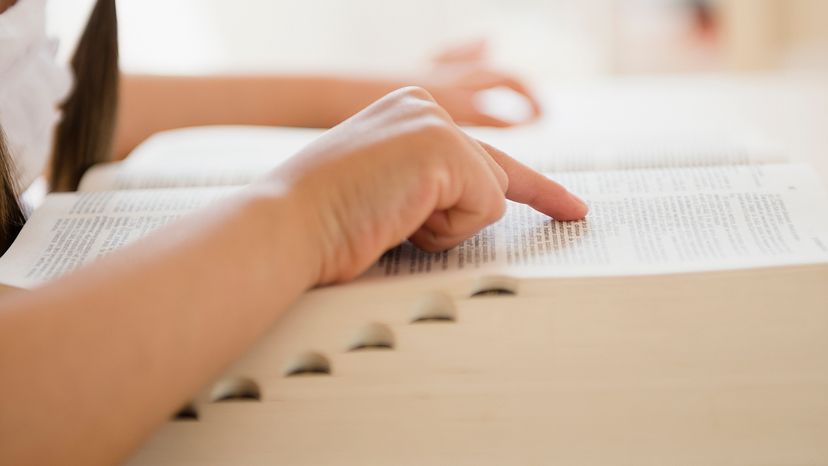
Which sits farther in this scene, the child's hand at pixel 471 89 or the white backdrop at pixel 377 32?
the white backdrop at pixel 377 32

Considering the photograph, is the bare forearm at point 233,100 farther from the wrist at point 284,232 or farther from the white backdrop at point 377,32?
the white backdrop at point 377,32

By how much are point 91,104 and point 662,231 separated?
0.55 m

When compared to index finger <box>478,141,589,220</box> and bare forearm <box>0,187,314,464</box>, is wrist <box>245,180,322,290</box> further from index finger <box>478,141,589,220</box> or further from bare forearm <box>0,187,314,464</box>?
index finger <box>478,141,589,220</box>

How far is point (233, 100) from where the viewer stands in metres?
0.90

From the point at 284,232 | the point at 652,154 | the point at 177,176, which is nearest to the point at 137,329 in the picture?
the point at 284,232

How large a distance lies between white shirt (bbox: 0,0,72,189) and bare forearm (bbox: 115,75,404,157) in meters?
0.27

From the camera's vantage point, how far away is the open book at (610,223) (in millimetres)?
405

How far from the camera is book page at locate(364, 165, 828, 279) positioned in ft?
1.31

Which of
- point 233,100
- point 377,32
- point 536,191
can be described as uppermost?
point 377,32

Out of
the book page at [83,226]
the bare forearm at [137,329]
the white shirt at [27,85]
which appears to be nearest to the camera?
the bare forearm at [137,329]

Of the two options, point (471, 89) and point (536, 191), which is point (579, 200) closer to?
point (536, 191)

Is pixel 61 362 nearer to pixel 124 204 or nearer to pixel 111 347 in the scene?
pixel 111 347

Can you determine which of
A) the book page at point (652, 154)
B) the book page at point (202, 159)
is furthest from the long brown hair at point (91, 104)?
the book page at point (652, 154)

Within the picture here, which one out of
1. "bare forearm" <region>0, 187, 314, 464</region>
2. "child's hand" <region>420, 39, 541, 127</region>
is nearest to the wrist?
"bare forearm" <region>0, 187, 314, 464</region>
